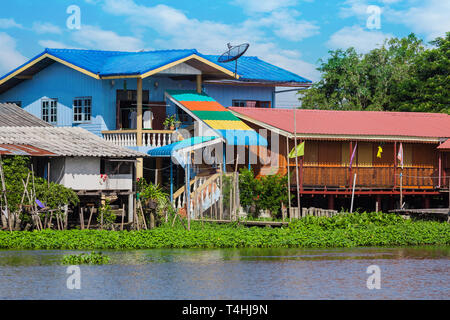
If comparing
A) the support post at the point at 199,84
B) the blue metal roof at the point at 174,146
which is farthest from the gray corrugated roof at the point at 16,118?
the support post at the point at 199,84

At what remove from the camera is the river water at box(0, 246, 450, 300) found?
687 inches

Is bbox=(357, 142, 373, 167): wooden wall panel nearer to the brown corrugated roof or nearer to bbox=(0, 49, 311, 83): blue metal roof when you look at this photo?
the brown corrugated roof

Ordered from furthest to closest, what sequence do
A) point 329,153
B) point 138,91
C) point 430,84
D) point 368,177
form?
point 430,84 → point 329,153 → point 368,177 → point 138,91

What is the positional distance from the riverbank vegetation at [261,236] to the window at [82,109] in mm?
7450

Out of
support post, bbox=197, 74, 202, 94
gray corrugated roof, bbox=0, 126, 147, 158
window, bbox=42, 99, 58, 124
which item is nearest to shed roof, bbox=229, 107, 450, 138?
support post, bbox=197, 74, 202, 94

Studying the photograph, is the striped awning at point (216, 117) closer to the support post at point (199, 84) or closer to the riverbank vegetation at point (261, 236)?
the support post at point (199, 84)

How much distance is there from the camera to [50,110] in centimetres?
3572

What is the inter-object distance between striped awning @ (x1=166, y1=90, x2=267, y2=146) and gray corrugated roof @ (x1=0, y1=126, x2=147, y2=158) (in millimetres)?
3511

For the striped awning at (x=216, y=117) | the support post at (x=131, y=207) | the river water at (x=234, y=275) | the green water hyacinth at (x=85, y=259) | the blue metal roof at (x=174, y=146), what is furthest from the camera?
the striped awning at (x=216, y=117)

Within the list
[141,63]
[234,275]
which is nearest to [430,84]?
[141,63]

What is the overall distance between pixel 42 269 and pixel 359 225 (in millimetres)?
11491

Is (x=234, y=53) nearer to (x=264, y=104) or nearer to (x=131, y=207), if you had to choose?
(x=264, y=104)

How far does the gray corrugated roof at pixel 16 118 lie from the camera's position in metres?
32.3

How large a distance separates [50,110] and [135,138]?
508cm
